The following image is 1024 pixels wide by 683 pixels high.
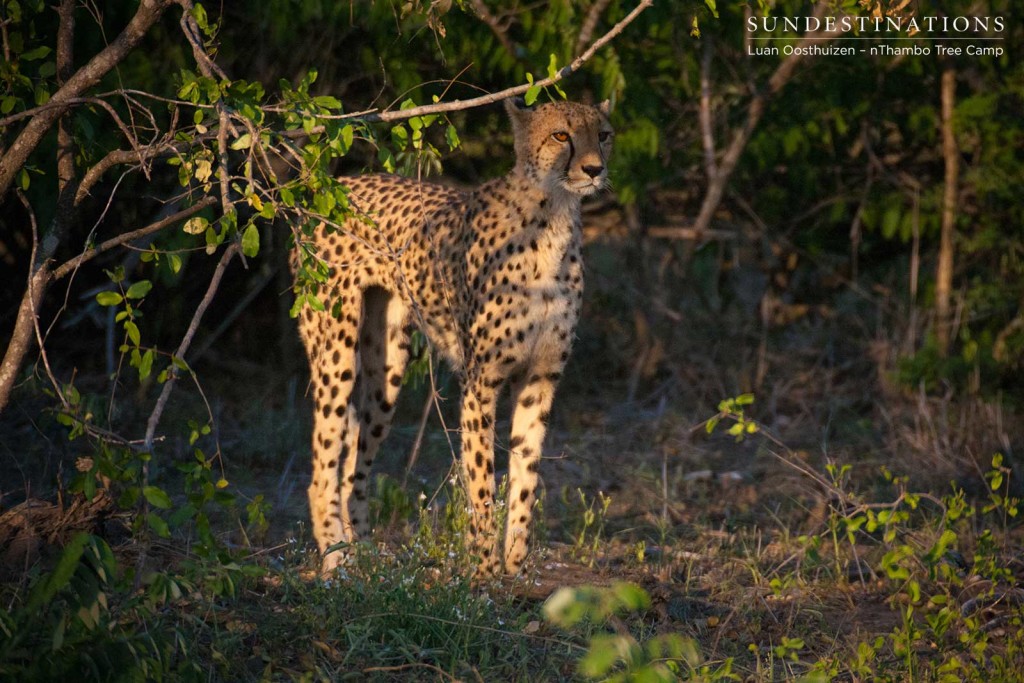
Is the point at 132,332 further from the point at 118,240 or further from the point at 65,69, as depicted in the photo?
the point at 65,69

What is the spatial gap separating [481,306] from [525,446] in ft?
1.83

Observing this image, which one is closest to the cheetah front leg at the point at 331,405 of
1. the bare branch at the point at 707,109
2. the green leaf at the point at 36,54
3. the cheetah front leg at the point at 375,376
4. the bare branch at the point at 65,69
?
the cheetah front leg at the point at 375,376

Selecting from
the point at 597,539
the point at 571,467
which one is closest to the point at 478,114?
the point at 571,467

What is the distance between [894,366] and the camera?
6.93 m

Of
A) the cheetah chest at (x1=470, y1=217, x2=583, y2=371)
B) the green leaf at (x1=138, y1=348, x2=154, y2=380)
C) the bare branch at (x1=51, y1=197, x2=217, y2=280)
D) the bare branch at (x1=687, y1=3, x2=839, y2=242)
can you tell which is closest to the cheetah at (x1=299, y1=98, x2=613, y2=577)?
the cheetah chest at (x1=470, y1=217, x2=583, y2=371)

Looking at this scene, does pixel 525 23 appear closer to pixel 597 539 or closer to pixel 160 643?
pixel 597 539

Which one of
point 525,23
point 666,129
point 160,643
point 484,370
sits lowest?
point 160,643

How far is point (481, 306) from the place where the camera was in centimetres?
471

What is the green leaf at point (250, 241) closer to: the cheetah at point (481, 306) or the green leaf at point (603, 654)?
the cheetah at point (481, 306)

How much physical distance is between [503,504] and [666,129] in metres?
3.33

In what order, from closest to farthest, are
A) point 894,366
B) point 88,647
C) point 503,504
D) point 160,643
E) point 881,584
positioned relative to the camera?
point 88,647 < point 160,643 < point 503,504 < point 881,584 < point 894,366

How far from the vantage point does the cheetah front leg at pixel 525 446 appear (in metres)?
4.64

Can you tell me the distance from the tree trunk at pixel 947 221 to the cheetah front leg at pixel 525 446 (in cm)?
278

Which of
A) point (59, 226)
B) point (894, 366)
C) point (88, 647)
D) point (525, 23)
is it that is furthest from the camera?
point (894, 366)
